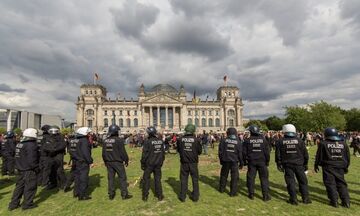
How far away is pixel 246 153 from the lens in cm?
786

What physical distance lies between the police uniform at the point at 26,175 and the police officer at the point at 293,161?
729 cm

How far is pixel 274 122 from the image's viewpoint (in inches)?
4535

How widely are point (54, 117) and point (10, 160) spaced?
153170 millimetres

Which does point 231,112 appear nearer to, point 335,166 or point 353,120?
point 353,120

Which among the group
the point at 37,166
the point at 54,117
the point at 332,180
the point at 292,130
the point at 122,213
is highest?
the point at 54,117

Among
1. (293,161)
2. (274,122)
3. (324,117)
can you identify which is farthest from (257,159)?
(274,122)

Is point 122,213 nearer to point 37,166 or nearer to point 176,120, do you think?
point 37,166

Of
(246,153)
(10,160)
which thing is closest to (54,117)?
(10,160)

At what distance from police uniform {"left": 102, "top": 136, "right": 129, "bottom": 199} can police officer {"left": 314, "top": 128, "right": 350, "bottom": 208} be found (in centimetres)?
586

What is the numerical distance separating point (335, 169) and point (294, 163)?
3.58 feet

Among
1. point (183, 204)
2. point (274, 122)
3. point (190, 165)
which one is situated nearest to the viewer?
point (183, 204)

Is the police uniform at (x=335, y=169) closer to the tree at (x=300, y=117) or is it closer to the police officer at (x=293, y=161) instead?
the police officer at (x=293, y=161)

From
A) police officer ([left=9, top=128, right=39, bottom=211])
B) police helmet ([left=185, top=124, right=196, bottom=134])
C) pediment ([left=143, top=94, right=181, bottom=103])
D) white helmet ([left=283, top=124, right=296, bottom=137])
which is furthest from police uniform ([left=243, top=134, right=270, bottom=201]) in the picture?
pediment ([left=143, top=94, right=181, bottom=103])

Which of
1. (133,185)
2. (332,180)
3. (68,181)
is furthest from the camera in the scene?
(133,185)
